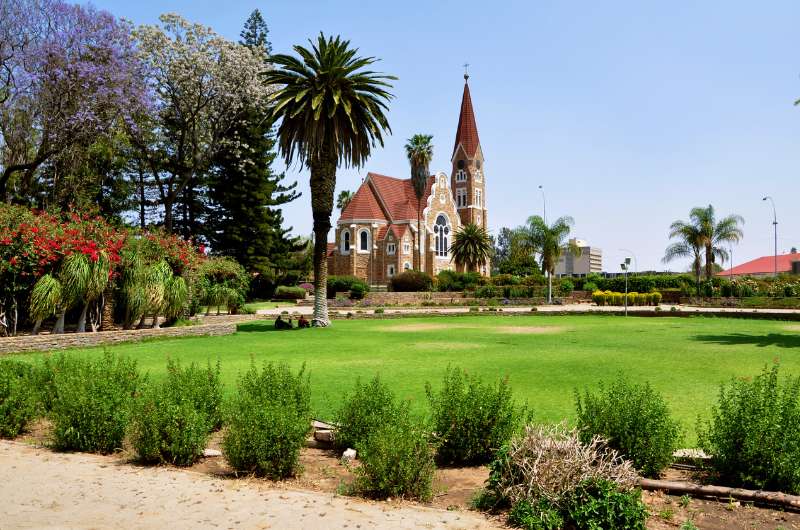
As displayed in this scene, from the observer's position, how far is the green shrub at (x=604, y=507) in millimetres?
4469

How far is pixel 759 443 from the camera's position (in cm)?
511

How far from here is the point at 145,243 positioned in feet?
70.0

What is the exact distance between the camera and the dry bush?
15.8 ft

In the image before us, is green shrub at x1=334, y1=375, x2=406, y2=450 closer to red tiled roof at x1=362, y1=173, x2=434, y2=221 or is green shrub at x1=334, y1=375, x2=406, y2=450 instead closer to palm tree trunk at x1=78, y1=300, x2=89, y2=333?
palm tree trunk at x1=78, y1=300, x2=89, y2=333

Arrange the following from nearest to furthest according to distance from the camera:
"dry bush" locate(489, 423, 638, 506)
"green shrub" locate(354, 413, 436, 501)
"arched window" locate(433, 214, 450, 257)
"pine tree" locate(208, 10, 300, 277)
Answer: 1. "dry bush" locate(489, 423, 638, 506)
2. "green shrub" locate(354, 413, 436, 501)
3. "pine tree" locate(208, 10, 300, 277)
4. "arched window" locate(433, 214, 450, 257)

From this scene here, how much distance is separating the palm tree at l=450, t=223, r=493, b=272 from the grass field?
45.7m

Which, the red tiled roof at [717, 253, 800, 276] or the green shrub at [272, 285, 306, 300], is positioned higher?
the red tiled roof at [717, 253, 800, 276]

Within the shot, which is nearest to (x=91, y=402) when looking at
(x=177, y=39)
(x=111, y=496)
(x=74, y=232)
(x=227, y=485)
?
(x=111, y=496)

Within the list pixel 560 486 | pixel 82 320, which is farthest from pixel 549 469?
pixel 82 320

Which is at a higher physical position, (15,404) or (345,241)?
(345,241)

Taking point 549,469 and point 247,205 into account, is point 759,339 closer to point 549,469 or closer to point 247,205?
point 549,469

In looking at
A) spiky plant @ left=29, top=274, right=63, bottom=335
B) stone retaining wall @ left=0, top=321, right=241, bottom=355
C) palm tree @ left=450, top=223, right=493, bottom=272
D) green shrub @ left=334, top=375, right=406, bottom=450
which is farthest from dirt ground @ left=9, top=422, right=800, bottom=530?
palm tree @ left=450, top=223, right=493, bottom=272

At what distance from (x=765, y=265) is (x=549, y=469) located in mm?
107631

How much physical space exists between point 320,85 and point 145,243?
10.1 metres
